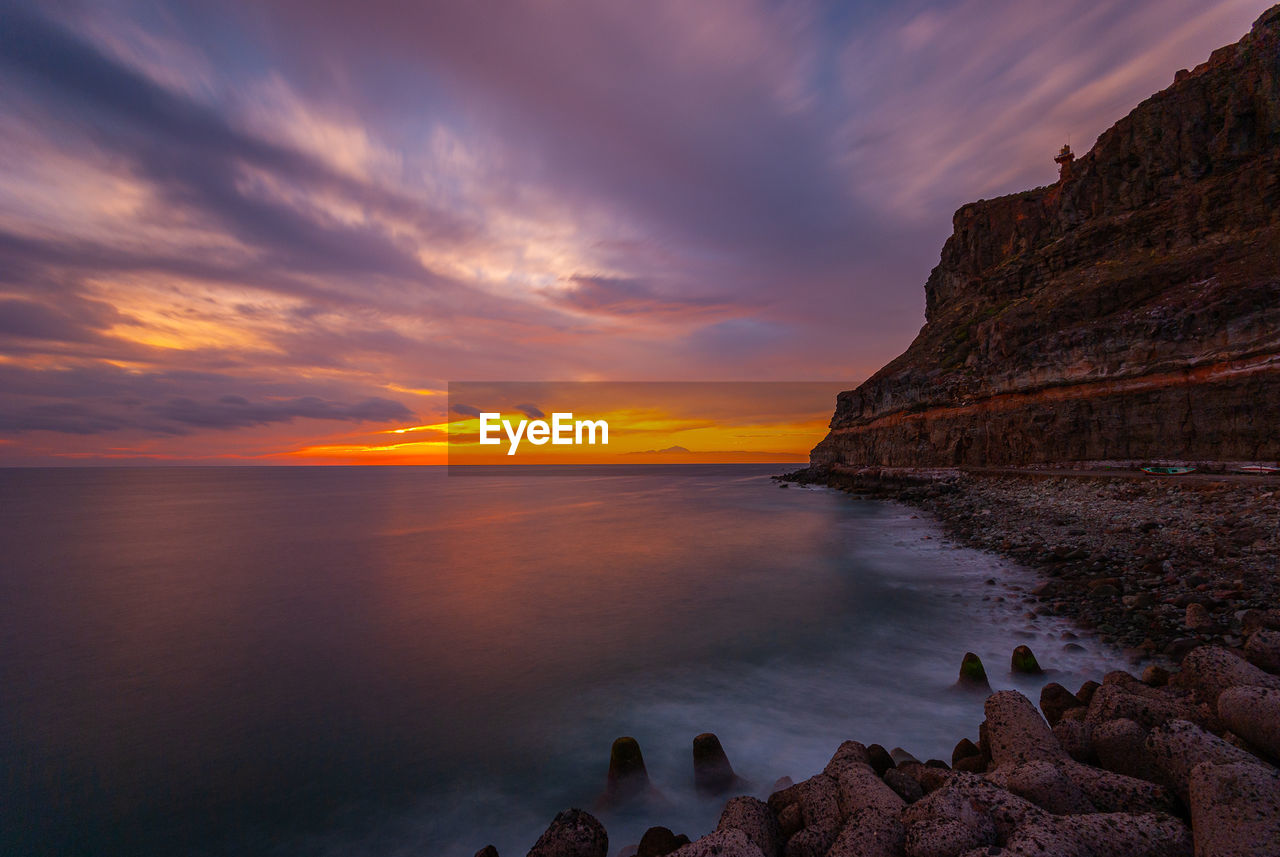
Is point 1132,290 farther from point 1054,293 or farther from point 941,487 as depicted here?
point 941,487

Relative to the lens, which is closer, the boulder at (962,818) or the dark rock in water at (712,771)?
the boulder at (962,818)

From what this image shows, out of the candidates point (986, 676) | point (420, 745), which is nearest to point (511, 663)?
point (420, 745)

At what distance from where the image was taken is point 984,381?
120ft

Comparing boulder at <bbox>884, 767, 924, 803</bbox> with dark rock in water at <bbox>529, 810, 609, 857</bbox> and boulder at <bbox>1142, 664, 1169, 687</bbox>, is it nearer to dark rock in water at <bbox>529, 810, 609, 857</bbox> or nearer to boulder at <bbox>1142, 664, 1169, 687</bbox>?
dark rock in water at <bbox>529, 810, 609, 857</bbox>

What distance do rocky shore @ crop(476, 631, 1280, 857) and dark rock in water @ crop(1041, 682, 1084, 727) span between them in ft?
1.81

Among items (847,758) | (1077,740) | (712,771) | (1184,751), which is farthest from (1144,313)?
(712,771)

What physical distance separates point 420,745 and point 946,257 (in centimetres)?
7715

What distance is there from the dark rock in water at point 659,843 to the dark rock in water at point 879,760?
1.93 metres

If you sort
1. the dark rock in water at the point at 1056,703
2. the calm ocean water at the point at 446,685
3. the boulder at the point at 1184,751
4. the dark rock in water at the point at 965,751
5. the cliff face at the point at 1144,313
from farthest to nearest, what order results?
1. the cliff face at the point at 1144,313
2. the calm ocean water at the point at 446,685
3. the dark rock in water at the point at 1056,703
4. the dark rock in water at the point at 965,751
5. the boulder at the point at 1184,751

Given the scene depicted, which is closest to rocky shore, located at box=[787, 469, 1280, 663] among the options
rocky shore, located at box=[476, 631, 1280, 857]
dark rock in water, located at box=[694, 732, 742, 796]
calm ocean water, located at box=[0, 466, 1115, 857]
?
calm ocean water, located at box=[0, 466, 1115, 857]

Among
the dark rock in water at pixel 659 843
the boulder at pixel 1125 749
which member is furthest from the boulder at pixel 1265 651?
the dark rock in water at pixel 659 843

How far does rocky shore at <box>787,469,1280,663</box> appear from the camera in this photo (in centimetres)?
807

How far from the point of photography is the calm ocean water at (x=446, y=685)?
6.00 metres

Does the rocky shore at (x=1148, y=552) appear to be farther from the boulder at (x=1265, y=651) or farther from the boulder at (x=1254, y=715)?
the boulder at (x=1254, y=715)
